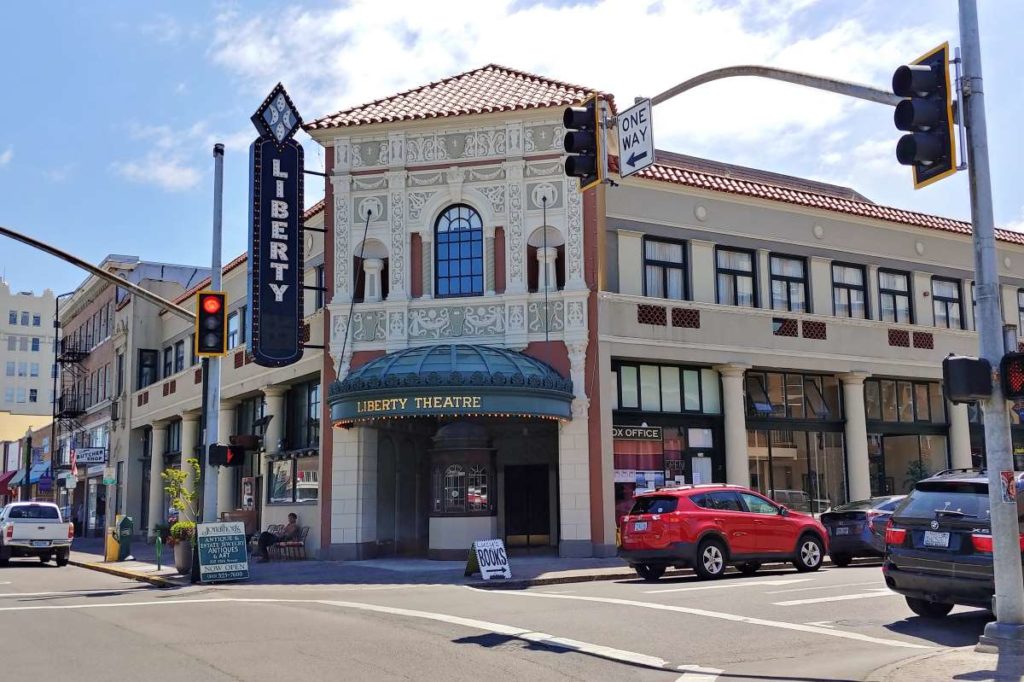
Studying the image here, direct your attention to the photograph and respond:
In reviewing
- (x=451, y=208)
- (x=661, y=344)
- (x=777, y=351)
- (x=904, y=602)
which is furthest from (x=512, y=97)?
(x=904, y=602)

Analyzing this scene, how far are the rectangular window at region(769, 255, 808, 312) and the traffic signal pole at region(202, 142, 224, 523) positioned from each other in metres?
14.8

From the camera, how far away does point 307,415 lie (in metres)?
29.3

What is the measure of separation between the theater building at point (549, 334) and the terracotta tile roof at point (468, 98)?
89 mm

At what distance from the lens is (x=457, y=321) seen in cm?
2498

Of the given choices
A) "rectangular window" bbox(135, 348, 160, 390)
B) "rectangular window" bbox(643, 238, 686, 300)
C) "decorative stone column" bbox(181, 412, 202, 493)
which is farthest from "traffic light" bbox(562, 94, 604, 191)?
"rectangular window" bbox(135, 348, 160, 390)

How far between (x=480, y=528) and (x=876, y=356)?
43.4ft

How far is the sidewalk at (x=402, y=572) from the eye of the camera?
773 inches

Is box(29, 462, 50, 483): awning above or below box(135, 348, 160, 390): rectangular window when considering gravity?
below

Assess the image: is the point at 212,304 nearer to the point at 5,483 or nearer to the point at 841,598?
the point at 841,598

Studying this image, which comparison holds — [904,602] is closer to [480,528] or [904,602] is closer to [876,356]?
[480,528]

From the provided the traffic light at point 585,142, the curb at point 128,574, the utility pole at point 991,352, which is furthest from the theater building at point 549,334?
the utility pole at point 991,352

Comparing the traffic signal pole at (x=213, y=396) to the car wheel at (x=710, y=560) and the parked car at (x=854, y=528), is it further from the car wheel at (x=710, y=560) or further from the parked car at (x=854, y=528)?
the parked car at (x=854, y=528)

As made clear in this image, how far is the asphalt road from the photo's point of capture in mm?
9828

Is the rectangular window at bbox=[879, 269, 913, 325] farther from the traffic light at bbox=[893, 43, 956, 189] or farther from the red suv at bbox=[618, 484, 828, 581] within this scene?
the traffic light at bbox=[893, 43, 956, 189]
